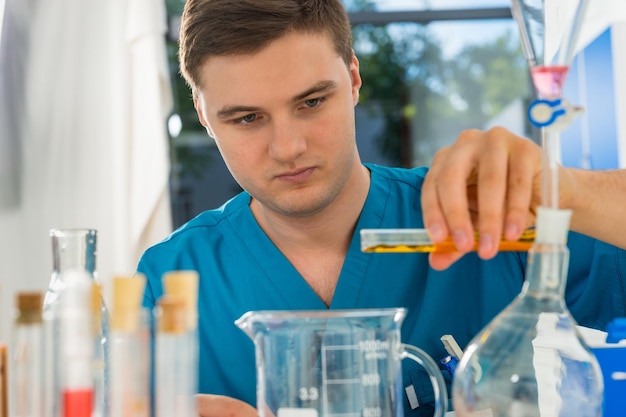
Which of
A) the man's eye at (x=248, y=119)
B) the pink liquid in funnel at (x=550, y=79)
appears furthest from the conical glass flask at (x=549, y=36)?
the man's eye at (x=248, y=119)

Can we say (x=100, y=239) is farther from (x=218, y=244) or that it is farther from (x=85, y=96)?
(x=218, y=244)

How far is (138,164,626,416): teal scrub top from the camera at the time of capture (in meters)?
1.28

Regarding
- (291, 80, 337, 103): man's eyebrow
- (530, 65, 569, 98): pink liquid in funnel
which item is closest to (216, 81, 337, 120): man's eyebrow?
(291, 80, 337, 103): man's eyebrow

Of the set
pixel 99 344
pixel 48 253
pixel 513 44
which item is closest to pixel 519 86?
pixel 513 44

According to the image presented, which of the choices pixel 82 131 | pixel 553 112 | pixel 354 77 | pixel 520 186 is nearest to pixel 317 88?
pixel 354 77

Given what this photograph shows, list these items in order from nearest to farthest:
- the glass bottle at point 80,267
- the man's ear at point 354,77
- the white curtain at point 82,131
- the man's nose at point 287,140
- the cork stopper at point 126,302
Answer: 1. the cork stopper at point 126,302
2. the glass bottle at point 80,267
3. the man's nose at point 287,140
4. the man's ear at point 354,77
5. the white curtain at point 82,131

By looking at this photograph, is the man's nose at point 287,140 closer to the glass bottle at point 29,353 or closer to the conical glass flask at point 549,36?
the conical glass flask at point 549,36

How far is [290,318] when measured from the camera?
0.73m

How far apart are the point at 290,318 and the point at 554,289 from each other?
0.24 meters

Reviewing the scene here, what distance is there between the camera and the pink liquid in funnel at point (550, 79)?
2.40 feet

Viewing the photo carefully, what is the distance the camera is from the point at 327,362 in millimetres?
720

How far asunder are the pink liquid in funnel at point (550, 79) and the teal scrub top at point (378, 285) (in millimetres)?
587

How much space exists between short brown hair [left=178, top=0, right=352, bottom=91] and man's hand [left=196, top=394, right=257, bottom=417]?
0.58 meters

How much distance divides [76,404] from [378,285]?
0.79 m
